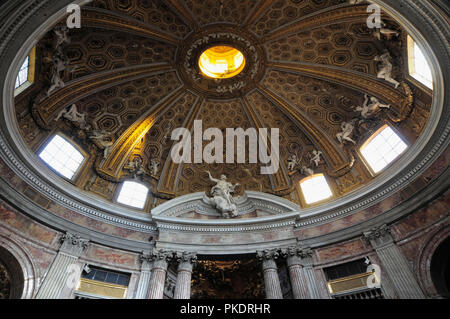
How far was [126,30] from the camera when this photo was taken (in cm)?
1426

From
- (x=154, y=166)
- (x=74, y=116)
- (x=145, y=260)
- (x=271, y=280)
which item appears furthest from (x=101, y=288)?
(x=74, y=116)

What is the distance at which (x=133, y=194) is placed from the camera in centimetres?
1573

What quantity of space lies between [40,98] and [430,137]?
16.3 meters

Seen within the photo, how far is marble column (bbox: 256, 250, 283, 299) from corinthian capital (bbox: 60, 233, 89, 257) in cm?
783

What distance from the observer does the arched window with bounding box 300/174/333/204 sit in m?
15.5

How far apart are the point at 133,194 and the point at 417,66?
14.9 m

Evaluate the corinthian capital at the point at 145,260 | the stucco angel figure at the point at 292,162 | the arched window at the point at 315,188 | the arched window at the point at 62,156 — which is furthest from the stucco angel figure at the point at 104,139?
the arched window at the point at 315,188

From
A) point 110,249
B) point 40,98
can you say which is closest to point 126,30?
point 40,98

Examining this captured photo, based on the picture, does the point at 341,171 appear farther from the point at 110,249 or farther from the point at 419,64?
the point at 110,249

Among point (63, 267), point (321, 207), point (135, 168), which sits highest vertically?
point (135, 168)

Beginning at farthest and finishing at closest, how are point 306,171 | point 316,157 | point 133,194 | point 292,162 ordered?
point 292,162 < point 306,171 < point 316,157 < point 133,194

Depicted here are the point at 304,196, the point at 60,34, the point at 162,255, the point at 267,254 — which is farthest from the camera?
the point at 304,196

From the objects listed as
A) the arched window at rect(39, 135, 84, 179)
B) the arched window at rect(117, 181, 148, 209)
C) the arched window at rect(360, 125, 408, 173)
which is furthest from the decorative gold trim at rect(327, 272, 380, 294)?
the arched window at rect(39, 135, 84, 179)

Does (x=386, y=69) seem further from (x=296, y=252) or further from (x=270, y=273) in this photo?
(x=270, y=273)
